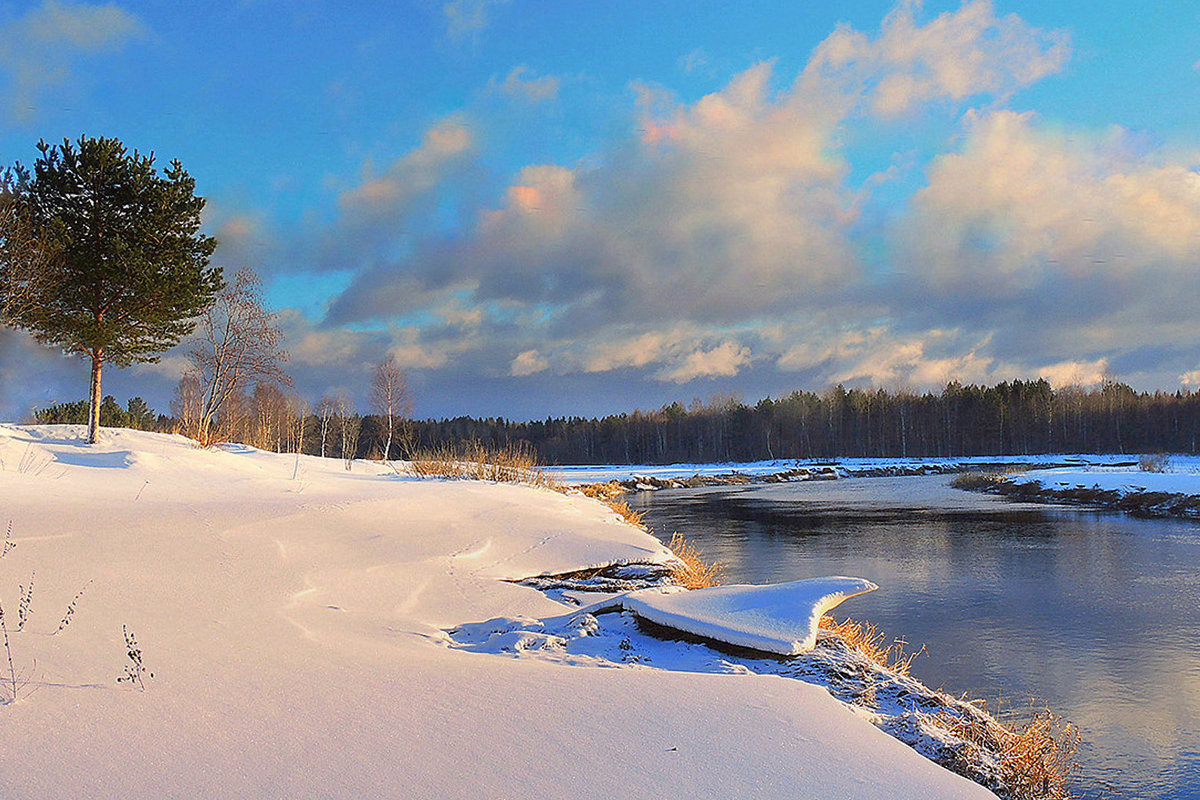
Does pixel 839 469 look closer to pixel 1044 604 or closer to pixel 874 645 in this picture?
pixel 1044 604

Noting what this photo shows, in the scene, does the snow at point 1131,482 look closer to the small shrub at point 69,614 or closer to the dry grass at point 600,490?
the dry grass at point 600,490

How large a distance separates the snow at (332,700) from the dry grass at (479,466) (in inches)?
463

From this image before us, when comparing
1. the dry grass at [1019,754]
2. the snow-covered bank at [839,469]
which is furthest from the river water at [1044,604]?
the snow-covered bank at [839,469]

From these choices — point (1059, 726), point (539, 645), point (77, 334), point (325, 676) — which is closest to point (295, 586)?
point (539, 645)

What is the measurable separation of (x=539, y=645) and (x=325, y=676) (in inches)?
77.1

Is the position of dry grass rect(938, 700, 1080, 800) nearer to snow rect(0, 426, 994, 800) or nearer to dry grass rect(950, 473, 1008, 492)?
snow rect(0, 426, 994, 800)

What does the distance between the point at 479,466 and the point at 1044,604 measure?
1311cm

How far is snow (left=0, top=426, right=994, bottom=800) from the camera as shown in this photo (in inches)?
104

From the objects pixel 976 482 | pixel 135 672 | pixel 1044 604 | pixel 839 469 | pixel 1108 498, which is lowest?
pixel 1044 604

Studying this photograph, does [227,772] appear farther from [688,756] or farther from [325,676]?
[688,756]

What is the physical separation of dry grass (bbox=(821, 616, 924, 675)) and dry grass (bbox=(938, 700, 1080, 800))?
1188 millimetres

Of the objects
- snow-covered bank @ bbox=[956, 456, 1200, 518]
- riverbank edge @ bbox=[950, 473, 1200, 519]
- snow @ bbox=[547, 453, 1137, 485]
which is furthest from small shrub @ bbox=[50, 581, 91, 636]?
snow @ bbox=[547, 453, 1137, 485]

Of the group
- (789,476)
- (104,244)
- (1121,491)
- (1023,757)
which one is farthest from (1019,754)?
(789,476)

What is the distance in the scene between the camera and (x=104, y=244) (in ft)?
53.6
